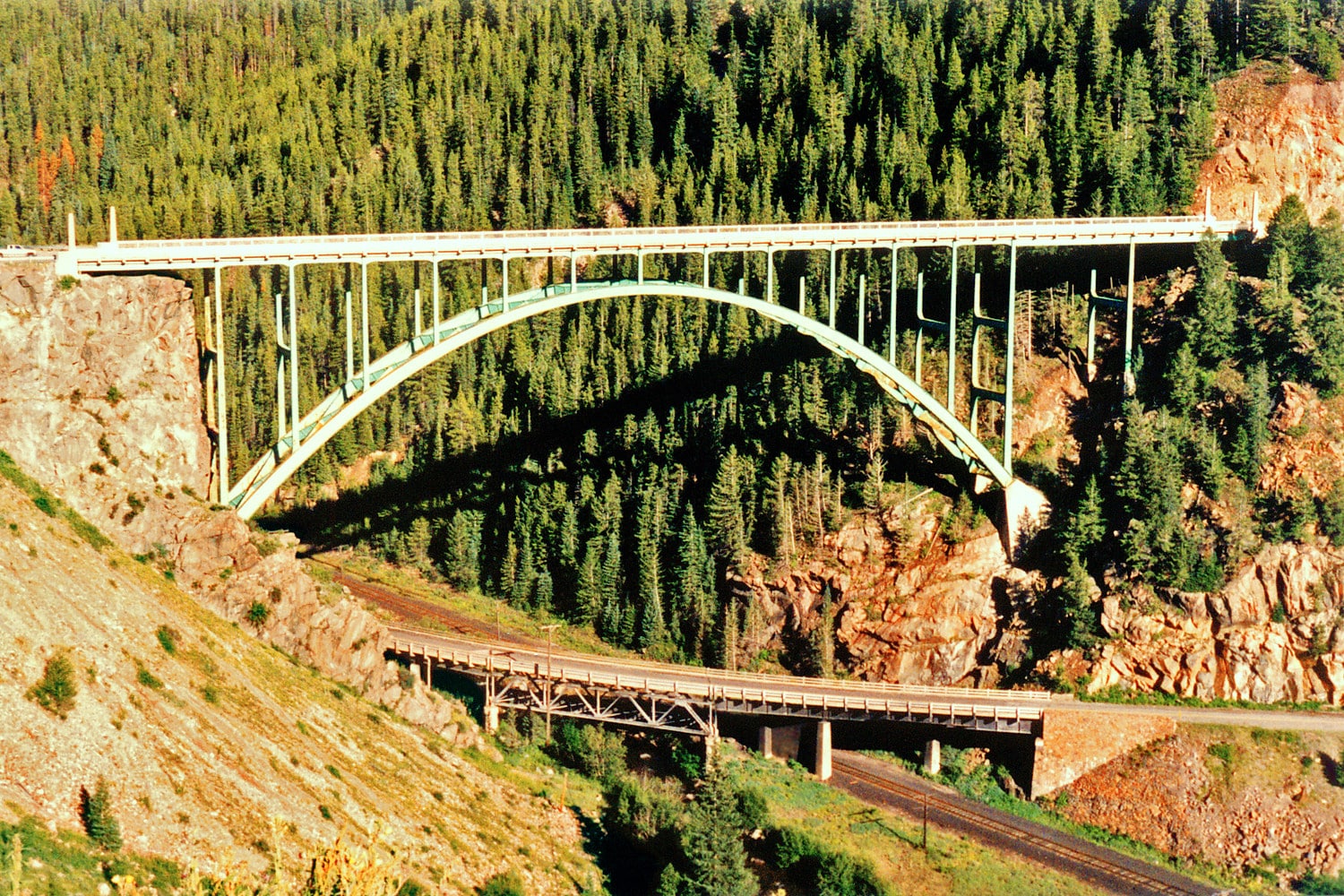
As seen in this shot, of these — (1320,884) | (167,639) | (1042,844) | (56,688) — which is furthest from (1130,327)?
(56,688)

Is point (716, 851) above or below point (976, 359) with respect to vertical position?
below

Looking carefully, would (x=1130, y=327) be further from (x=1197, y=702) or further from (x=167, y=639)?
(x=167, y=639)

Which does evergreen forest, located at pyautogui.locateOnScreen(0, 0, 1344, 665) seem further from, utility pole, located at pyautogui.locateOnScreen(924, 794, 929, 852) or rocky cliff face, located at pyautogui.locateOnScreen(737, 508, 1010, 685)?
utility pole, located at pyautogui.locateOnScreen(924, 794, 929, 852)

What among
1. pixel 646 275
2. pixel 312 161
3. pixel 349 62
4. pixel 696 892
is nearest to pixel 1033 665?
pixel 696 892

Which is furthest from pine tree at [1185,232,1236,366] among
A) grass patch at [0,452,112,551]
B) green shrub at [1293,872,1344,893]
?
grass patch at [0,452,112,551]

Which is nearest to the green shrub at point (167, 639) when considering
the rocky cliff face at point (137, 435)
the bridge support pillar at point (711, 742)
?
the rocky cliff face at point (137, 435)

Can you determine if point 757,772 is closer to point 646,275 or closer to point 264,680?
point 264,680
